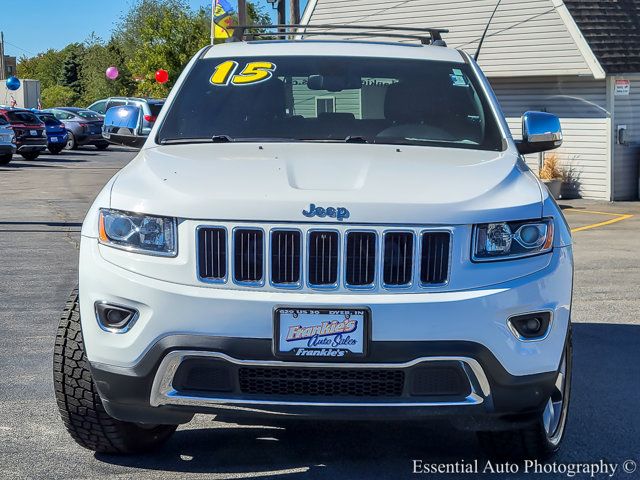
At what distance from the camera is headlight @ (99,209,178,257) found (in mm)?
4273

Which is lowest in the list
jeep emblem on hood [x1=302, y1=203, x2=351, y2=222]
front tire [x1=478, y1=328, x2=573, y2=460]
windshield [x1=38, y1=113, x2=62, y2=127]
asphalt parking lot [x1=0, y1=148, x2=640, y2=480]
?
A: windshield [x1=38, y1=113, x2=62, y2=127]

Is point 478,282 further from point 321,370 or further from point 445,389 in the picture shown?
point 321,370

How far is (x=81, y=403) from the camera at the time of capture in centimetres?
466

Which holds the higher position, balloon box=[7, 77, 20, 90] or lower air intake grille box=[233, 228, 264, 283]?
lower air intake grille box=[233, 228, 264, 283]

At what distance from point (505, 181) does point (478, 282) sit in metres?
0.58

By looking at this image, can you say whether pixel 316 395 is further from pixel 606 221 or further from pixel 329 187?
pixel 606 221

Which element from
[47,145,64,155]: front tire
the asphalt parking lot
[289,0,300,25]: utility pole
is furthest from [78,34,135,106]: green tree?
the asphalt parking lot

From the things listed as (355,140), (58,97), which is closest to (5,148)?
(355,140)

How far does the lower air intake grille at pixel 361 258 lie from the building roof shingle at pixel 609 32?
58.8 feet

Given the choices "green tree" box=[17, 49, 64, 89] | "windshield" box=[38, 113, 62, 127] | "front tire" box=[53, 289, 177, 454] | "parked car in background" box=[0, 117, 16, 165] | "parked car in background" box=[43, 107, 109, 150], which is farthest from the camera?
"green tree" box=[17, 49, 64, 89]

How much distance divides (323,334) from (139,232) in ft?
2.74

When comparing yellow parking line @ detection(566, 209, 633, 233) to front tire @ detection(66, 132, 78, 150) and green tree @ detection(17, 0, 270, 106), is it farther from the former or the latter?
green tree @ detection(17, 0, 270, 106)

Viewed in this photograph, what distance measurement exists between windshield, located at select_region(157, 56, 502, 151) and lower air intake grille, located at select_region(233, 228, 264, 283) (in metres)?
1.28

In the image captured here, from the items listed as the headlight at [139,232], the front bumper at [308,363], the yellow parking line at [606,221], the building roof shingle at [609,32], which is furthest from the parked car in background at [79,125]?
the front bumper at [308,363]
